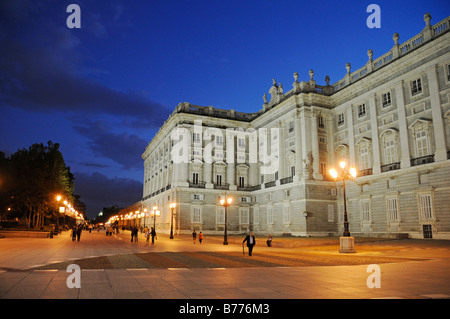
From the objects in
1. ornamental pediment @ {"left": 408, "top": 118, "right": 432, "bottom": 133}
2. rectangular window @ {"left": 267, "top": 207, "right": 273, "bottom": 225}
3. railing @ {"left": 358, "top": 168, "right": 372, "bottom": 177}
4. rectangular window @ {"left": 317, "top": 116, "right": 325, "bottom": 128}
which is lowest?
rectangular window @ {"left": 267, "top": 207, "right": 273, "bottom": 225}

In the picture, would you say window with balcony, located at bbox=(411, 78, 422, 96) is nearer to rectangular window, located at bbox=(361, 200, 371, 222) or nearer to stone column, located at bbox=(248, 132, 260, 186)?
rectangular window, located at bbox=(361, 200, 371, 222)

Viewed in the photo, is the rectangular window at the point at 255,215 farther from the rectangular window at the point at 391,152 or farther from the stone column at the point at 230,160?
the rectangular window at the point at 391,152

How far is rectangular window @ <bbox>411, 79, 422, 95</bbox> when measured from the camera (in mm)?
37184

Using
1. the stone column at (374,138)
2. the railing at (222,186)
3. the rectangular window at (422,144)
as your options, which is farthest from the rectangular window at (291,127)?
the rectangular window at (422,144)

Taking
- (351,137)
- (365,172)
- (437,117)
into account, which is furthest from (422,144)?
(351,137)

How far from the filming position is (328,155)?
163 ft

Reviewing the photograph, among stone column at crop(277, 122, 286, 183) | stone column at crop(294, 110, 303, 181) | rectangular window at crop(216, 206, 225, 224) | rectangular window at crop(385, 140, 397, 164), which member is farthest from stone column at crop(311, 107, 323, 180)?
rectangular window at crop(216, 206, 225, 224)

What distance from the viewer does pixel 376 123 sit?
4194 cm

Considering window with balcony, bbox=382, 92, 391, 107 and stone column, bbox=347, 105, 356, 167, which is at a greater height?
window with balcony, bbox=382, 92, 391, 107

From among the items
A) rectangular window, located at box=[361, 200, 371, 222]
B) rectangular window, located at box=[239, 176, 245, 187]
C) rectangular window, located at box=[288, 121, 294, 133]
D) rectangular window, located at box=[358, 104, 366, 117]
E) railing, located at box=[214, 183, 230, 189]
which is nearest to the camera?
rectangular window, located at box=[361, 200, 371, 222]

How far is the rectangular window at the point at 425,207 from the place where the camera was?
3391 centimetres

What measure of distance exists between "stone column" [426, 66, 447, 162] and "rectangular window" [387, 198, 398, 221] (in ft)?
22.2
